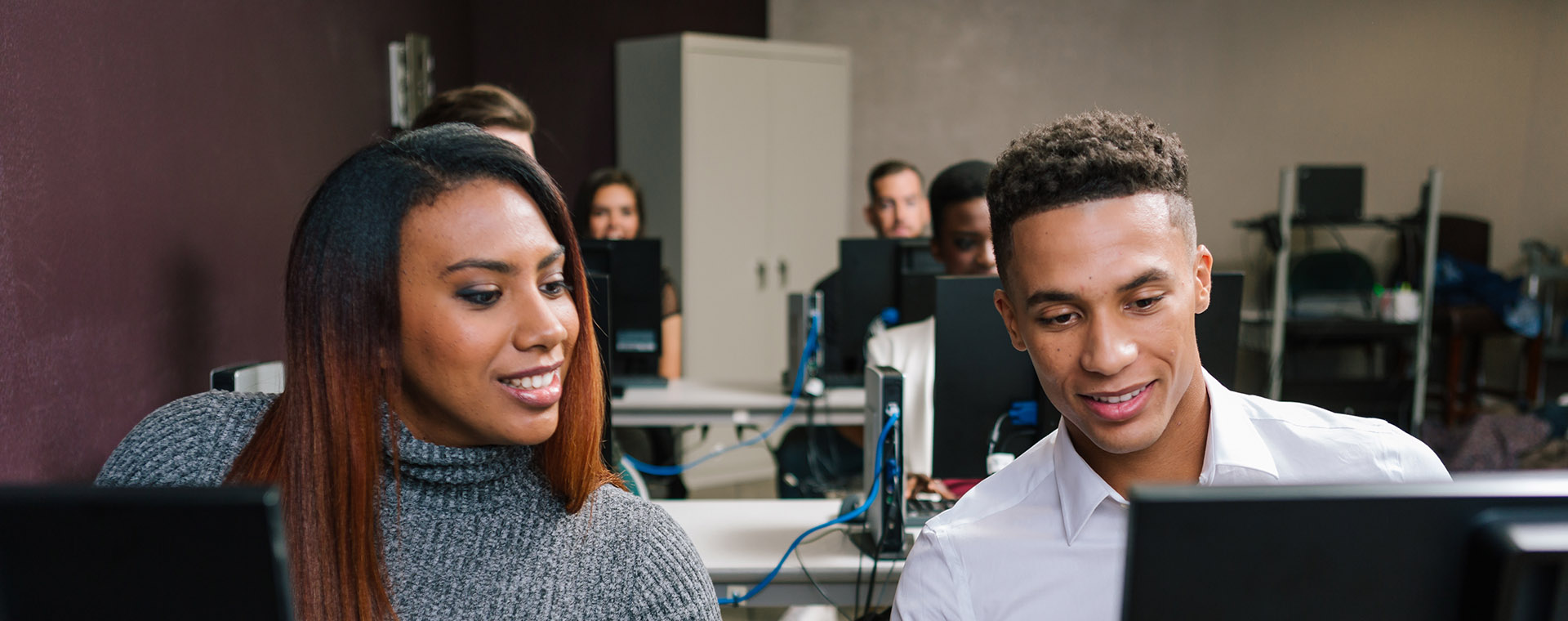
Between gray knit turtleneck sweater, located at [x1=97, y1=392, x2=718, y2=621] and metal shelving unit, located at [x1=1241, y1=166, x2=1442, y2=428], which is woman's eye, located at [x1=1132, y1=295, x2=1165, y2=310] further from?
metal shelving unit, located at [x1=1241, y1=166, x2=1442, y2=428]

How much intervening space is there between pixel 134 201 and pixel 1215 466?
5.08ft

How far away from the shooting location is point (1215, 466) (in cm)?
108

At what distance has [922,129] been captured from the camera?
5656 millimetres

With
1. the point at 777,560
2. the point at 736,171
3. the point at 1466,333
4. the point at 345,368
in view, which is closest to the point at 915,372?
the point at 777,560

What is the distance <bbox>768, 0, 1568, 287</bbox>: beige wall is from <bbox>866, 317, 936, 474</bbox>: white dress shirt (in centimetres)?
299

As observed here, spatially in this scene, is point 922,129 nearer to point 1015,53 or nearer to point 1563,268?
point 1015,53

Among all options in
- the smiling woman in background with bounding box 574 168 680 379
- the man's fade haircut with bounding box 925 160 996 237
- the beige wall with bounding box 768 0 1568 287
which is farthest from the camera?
the beige wall with bounding box 768 0 1568 287

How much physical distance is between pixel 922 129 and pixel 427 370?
4.90 meters

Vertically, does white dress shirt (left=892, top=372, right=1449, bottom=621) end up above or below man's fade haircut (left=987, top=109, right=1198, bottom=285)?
below

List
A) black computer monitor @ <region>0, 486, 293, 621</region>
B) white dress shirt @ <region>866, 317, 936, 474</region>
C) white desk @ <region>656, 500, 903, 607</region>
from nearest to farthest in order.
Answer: black computer monitor @ <region>0, 486, 293, 621</region> < white desk @ <region>656, 500, 903, 607</region> < white dress shirt @ <region>866, 317, 936, 474</region>

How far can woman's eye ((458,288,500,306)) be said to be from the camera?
1.00 m

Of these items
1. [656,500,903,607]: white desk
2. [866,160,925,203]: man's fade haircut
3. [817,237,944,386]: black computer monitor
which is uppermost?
[866,160,925,203]: man's fade haircut

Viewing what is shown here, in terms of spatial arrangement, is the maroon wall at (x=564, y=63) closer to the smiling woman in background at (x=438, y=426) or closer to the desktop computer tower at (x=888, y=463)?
the desktop computer tower at (x=888, y=463)

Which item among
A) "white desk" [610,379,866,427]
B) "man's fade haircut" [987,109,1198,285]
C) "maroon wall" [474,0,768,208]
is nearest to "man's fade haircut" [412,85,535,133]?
"white desk" [610,379,866,427]
